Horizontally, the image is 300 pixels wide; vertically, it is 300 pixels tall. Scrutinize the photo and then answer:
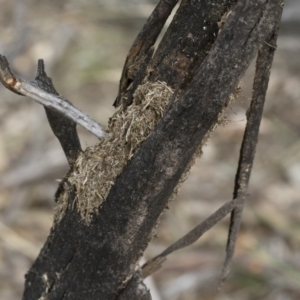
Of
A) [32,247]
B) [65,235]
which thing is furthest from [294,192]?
[65,235]

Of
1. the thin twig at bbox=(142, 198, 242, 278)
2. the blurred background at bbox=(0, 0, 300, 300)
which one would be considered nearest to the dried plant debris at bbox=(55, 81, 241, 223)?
the thin twig at bbox=(142, 198, 242, 278)

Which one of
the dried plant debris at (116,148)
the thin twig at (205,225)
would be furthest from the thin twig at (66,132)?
the thin twig at (205,225)

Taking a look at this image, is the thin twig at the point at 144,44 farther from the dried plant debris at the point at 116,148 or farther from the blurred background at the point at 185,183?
A: the blurred background at the point at 185,183

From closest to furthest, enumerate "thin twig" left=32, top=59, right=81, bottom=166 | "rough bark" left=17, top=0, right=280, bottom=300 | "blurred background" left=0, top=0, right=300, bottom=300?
1. "rough bark" left=17, top=0, right=280, bottom=300
2. "thin twig" left=32, top=59, right=81, bottom=166
3. "blurred background" left=0, top=0, right=300, bottom=300

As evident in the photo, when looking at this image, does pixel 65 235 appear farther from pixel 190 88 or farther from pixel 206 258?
pixel 206 258

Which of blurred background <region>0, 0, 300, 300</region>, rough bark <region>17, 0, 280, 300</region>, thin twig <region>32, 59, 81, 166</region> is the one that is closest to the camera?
rough bark <region>17, 0, 280, 300</region>

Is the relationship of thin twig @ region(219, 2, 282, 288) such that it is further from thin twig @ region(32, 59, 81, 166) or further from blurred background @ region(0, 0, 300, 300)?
blurred background @ region(0, 0, 300, 300)
